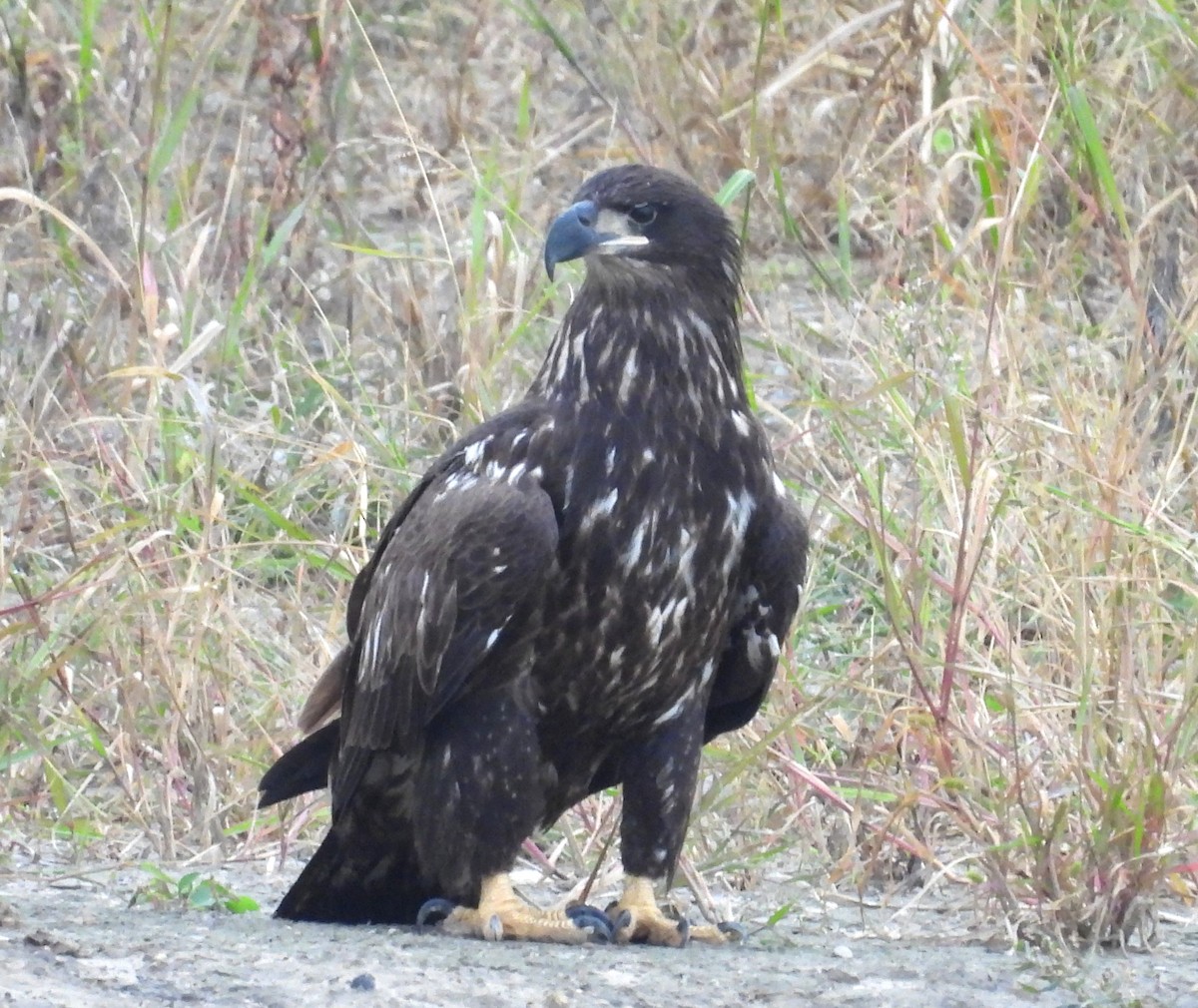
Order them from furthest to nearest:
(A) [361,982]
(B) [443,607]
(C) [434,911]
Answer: (C) [434,911] → (B) [443,607] → (A) [361,982]

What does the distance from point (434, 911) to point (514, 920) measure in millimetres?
231

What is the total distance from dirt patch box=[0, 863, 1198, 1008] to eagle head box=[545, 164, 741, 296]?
112 cm

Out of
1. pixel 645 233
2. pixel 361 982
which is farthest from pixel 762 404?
pixel 361 982

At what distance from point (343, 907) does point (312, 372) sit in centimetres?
135

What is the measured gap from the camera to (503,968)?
10.8 ft

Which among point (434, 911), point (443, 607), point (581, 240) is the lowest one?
point (434, 911)

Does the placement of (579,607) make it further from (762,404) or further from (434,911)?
(762,404)

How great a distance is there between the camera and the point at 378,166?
290 inches

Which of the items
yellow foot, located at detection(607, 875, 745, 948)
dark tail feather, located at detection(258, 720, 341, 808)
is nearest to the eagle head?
dark tail feather, located at detection(258, 720, 341, 808)

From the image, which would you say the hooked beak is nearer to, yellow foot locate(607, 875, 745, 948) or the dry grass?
the dry grass

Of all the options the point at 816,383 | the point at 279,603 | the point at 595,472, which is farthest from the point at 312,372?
the point at 595,472

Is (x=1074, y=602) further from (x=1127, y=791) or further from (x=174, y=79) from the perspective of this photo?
(x=174, y=79)

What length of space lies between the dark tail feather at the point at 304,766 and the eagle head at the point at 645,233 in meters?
0.91

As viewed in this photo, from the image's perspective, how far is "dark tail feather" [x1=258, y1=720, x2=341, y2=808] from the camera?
3.94 metres
